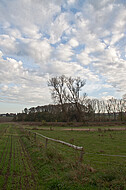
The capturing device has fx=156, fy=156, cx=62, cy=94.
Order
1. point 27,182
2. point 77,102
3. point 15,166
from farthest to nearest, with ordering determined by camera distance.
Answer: point 77,102
point 15,166
point 27,182

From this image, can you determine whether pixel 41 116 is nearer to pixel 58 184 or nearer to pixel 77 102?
pixel 77 102

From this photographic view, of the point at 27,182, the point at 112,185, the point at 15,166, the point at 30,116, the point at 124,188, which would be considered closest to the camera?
the point at 124,188

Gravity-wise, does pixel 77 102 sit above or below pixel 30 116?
above

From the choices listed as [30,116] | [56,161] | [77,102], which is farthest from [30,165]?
[30,116]

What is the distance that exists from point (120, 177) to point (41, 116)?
67729 mm

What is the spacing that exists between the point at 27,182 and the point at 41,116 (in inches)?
2616

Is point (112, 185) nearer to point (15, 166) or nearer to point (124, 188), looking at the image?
point (124, 188)

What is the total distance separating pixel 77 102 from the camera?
49.2 meters

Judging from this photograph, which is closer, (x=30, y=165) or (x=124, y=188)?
(x=124, y=188)

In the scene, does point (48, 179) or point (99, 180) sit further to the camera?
point (48, 179)

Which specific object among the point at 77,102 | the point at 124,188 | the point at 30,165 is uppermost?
the point at 77,102

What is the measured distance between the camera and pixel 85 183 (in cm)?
505

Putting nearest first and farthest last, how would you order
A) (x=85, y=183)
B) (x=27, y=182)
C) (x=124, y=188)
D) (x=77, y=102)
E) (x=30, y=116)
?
(x=124, y=188), (x=85, y=183), (x=27, y=182), (x=77, y=102), (x=30, y=116)

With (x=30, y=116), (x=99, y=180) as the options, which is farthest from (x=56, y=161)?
(x=30, y=116)
